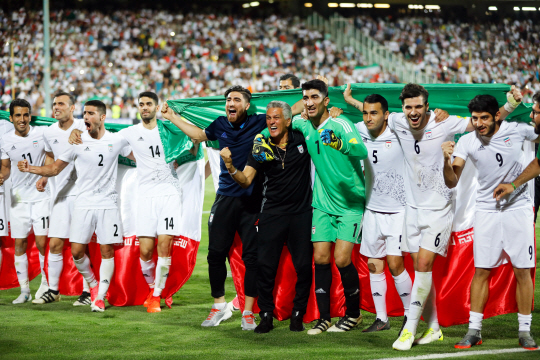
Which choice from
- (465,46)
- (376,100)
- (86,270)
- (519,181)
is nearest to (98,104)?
(86,270)

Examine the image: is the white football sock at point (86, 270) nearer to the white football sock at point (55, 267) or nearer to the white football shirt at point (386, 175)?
the white football sock at point (55, 267)

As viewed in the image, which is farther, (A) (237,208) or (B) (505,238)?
(A) (237,208)

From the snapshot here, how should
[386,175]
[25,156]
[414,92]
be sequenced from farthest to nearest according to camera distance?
[25,156], [386,175], [414,92]

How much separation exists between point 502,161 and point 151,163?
353 cm

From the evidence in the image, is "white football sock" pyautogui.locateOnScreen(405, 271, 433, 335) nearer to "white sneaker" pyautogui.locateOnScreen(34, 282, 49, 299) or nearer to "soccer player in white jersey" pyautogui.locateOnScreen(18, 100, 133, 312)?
"soccer player in white jersey" pyautogui.locateOnScreen(18, 100, 133, 312)

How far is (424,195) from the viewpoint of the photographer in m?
4.80

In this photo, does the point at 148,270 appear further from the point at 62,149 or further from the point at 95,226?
the point at 62,149

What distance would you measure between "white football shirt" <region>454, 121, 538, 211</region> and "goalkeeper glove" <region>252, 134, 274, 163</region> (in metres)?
1.63

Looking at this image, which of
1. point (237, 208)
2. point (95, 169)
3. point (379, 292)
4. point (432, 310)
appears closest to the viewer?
point (432, 310)

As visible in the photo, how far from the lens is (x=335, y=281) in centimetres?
570

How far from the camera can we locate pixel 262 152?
5031 mm

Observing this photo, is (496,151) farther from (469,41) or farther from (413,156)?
(469,41)

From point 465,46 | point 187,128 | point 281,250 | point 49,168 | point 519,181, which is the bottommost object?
point 281,250

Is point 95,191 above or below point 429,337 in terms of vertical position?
above
